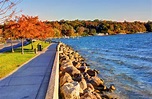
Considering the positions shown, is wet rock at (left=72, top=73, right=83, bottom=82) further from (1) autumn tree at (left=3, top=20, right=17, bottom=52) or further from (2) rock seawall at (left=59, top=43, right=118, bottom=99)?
(1) autumn tree at (left=3, top=20, right=17, bottom=52)

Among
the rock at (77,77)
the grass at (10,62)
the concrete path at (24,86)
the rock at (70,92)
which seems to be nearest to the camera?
the concrete path at (24,86)

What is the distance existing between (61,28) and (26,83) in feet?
588

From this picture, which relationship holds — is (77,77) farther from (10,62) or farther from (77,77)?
(10,62)

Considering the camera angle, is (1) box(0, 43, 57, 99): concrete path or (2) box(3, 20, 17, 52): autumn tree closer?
(1) box(0, 43, 57, 99): concrete path

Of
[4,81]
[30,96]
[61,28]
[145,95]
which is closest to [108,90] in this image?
[145,95]

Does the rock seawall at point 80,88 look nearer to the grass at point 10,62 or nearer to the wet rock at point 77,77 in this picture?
the wet rock at point 77,77

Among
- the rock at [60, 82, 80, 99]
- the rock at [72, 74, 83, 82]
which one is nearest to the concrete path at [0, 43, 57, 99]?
the rock at [60, 82, 80, 99]

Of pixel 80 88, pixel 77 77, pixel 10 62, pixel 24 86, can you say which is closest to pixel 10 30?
pixel 10 62

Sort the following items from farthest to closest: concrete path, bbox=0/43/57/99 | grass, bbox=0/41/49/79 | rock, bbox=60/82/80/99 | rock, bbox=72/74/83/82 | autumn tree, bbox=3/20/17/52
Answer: autumn tree, bbox=3/20/17/52 < grass, bbox=0/41/49/79 < rock, bbox=72/74/83/82 < rock, bbox=60/82/80/99 < concrete path, bbox=0/43/57/99

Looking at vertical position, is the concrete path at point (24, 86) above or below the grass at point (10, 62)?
above

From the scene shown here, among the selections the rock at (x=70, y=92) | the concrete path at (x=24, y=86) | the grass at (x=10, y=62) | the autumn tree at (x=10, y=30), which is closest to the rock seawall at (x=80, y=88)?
the rock at (x=70, y=92)

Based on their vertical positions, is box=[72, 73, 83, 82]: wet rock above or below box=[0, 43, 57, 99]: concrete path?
below

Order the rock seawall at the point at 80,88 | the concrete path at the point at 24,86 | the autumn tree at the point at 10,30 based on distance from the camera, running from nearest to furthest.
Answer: the concrete path at the point at 24,86 < the rock seawall at the point at 80,88 < the autumn tree at the point at 10,30

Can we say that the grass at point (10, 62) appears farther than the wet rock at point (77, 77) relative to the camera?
Yes
